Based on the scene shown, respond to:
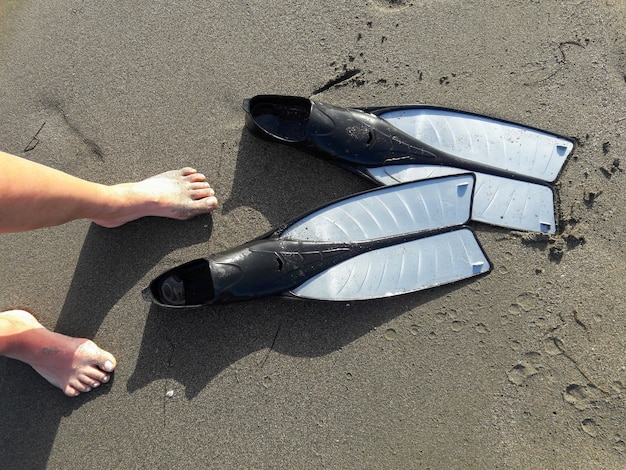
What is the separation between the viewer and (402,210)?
1.92 m

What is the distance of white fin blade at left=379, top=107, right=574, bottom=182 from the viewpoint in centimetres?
196

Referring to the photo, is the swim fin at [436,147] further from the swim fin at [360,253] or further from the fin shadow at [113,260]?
the fin shadow at [113,260]

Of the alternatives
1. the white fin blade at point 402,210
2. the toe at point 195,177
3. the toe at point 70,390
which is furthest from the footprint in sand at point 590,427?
the toe at point 70,390

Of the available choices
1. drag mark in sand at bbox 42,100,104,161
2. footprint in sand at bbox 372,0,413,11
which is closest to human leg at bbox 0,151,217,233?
drag mark in sand at bbox 42,100,104,161

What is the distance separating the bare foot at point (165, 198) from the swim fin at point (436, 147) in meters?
0.36

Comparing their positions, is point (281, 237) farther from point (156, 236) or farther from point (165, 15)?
point (165, 15)

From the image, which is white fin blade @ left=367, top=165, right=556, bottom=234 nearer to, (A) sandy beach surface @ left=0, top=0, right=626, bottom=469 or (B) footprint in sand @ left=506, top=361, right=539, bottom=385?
(A) sandy beach surface @ left=0, top=0, right=626, bottom=469

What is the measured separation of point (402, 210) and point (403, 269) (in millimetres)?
262

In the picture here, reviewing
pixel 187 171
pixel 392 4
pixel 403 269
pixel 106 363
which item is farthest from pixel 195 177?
pixel 392 4

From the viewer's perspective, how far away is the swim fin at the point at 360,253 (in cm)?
179

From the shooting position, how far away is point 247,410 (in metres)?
1.81

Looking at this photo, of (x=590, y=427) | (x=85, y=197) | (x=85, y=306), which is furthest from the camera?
(x=85, y=306)

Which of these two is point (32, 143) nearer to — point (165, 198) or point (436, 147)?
point (165, 198)

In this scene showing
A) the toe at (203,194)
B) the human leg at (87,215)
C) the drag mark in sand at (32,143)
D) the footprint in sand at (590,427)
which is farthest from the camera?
the drag mark in sand at (32,143)
